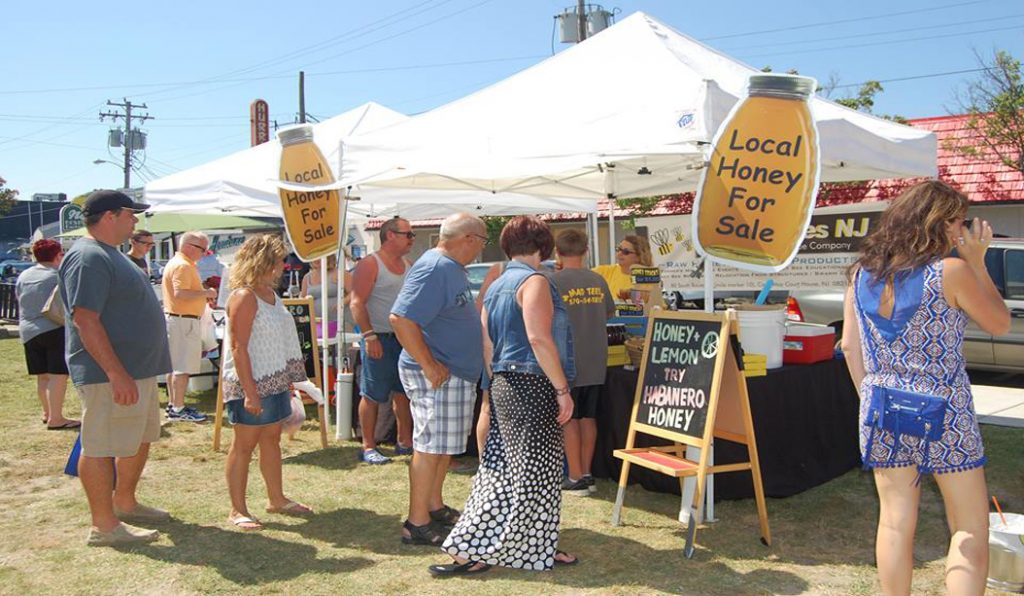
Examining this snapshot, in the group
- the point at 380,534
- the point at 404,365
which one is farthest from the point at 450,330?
the point at 380,534

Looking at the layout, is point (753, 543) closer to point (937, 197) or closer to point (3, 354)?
point (937, 197)

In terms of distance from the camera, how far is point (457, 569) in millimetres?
3738

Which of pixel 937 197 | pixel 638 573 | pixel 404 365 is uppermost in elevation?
pixel 937 197

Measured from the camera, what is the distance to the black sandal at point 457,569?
12.2ft

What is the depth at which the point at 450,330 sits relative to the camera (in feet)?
12.9

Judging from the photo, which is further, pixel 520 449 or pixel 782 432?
pixel 782 432

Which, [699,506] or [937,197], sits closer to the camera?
[937,197]

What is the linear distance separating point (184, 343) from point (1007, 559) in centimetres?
628

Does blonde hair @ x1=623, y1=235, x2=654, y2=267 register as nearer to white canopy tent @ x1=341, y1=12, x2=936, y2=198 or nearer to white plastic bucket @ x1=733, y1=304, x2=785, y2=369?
white canopy tent @ x1=341, y1=12, x2=936, y2=198

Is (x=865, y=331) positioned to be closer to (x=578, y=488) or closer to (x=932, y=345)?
(x=932, y=345)

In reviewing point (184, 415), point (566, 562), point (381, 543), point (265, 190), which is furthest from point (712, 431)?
point (184, 415)

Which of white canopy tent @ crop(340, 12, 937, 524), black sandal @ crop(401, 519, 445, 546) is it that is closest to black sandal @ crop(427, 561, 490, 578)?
black sandal @ crop(401, 519, 445, 546)

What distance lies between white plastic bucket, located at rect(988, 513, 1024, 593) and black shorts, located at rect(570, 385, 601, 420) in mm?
2181

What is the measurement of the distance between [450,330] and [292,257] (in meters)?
17.7
